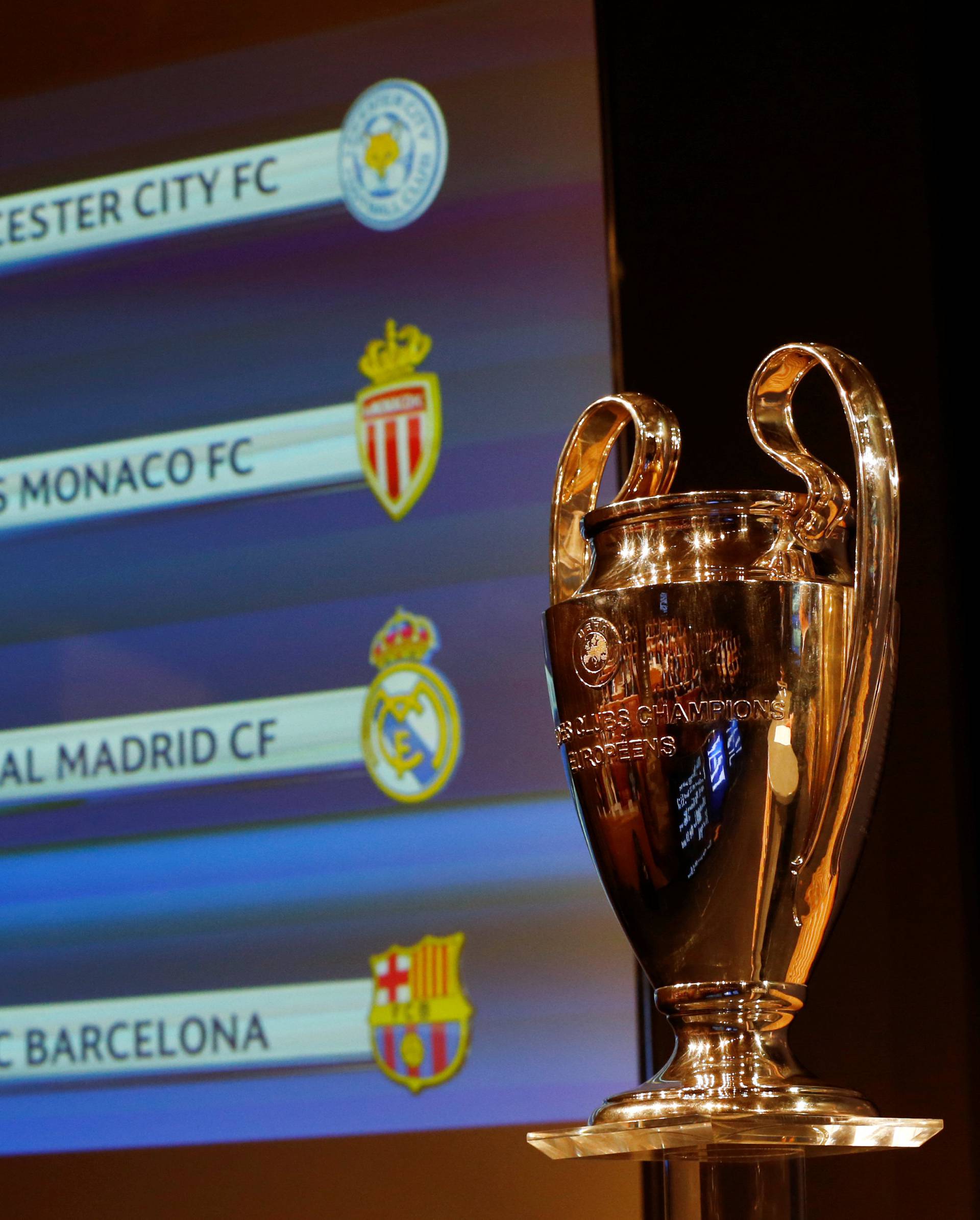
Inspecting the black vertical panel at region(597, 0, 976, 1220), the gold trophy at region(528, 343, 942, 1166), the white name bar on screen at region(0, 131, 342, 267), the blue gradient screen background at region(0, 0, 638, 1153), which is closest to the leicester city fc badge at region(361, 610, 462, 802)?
the blue gradient screen background at region(0, 0, 638, 1153)

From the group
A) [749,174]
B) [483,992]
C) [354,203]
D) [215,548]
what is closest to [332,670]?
[215,548]

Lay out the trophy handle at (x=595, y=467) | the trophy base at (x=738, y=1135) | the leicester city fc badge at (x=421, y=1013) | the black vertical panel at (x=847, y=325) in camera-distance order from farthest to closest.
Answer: the leicester city fc badge at (x=421, y=1013) → the black vertical panel at (x=847, y=325) → the trophy handle at (x=595, y=467) → the trophy base at (x=738, y=1135)

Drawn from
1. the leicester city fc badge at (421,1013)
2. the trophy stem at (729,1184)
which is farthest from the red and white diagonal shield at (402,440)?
the trophy stem at (729,1184)

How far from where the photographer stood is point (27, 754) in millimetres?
1505

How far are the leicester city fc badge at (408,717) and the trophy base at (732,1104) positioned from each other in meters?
0.55

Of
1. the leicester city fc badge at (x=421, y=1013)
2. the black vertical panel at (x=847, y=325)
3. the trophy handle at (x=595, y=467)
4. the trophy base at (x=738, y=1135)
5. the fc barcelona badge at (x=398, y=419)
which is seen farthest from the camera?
the fc barcelona badge at (x=398, y=419)

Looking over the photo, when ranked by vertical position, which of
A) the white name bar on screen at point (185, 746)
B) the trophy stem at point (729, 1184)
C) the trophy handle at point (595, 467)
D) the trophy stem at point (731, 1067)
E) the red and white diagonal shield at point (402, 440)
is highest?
the red and white diagonal shield at point (402, 440)

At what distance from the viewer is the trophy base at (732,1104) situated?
72 cm

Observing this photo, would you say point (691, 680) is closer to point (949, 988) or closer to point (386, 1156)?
point (949, 988)

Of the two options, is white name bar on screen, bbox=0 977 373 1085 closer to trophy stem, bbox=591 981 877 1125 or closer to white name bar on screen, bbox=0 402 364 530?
white name bar on screen, bbox=0 402 364 530

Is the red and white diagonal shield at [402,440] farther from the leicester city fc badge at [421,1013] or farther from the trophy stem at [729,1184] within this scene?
the trophy stem at [729,1184]

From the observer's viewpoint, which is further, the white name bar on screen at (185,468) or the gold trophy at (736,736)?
the white name bar on screen at (185,468)

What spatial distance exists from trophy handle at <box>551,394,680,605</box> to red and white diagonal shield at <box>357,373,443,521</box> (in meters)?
0.45

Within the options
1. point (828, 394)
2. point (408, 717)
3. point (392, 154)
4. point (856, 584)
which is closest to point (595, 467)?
point (856, 584)
